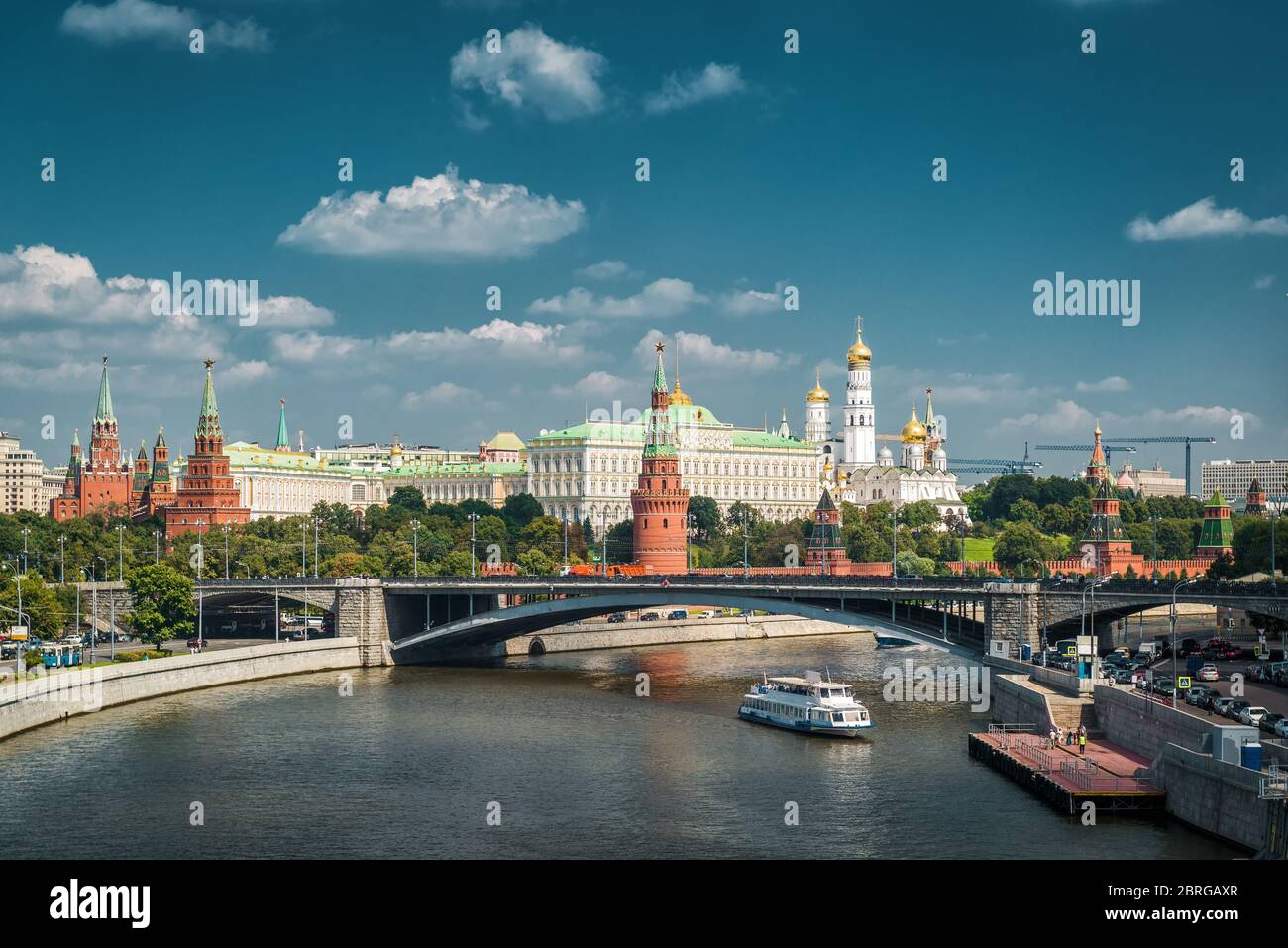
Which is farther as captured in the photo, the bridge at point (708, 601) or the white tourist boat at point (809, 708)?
the bridge at point (708, 601)

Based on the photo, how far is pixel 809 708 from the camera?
5234 centimetres

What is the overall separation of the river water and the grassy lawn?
80827 millimetres

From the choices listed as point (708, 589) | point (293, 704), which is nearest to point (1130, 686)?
point (708, 589)

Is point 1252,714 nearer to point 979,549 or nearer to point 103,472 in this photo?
point 979,549

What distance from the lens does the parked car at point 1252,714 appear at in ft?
125

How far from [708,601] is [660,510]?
1685 inches

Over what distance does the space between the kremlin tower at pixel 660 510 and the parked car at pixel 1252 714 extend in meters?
71.2

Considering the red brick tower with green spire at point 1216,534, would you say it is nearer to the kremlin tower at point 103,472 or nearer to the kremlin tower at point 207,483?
the kremlin tower at point 207,483

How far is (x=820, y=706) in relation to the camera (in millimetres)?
52250

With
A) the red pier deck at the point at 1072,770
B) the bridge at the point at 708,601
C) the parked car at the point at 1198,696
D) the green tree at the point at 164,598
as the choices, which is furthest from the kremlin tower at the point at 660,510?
the parked car at the point at 1198,696

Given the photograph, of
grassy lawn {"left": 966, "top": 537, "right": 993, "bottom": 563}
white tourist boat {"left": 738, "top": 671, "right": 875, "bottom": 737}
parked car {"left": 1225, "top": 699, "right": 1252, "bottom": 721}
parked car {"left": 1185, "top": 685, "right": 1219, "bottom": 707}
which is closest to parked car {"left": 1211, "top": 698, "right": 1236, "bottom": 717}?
parked car {"left": 1225, "top": 699, "right": 1252, "bottom": 721}

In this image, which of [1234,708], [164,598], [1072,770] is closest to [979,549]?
[164,598]

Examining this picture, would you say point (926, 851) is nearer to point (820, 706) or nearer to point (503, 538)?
point (820, 706)

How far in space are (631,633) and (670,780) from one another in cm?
4496
